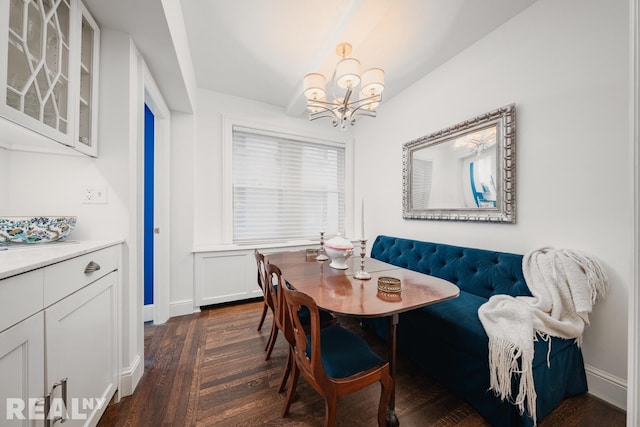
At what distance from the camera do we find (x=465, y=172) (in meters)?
2.18

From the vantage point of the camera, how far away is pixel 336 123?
→ 84.7 inches

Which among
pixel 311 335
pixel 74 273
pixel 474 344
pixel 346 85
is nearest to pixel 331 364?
pixel 311 335

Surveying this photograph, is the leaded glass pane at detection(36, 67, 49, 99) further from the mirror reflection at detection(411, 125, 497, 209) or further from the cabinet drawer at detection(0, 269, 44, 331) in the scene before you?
the mirror reflection at detection(411, 125, 497, 209)

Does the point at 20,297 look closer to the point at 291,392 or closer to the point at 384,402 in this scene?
the point at 291,392

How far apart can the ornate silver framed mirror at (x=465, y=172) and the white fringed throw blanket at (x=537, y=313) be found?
0.51 metres

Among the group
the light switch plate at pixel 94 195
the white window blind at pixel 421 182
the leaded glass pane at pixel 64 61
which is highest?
the leaded glass pane at pixel 64 61

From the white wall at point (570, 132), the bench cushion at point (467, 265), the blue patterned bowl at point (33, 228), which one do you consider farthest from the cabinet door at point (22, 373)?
the bench cushion at point (467, 265)

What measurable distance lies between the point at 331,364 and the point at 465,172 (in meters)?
2.09

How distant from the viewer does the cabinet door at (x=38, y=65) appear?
2.84 ft

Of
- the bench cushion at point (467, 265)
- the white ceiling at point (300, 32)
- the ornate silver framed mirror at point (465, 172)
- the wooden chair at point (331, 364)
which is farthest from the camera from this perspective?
the ornate silver framed mirror at point (465, 172)

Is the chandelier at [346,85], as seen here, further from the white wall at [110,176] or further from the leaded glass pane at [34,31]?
the leaded glass pane at [34,31]

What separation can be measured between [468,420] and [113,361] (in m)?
2.11

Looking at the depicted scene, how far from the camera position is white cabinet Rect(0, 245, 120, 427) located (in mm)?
711

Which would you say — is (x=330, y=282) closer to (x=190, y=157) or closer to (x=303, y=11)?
(x=303, y=11)
